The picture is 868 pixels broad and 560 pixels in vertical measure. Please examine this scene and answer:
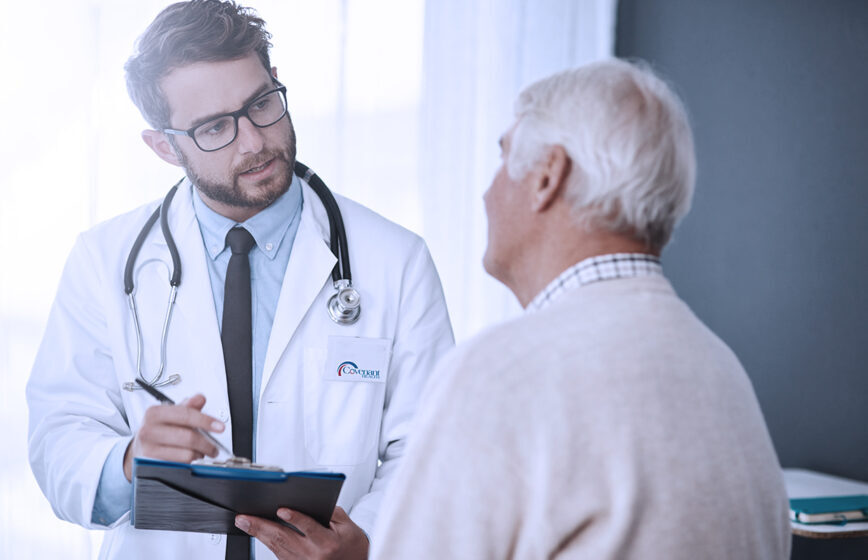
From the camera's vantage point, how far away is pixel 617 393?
2.51 feet

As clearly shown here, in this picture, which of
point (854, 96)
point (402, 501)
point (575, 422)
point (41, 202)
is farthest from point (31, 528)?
point (854, 96)

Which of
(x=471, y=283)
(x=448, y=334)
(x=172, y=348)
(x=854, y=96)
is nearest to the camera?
(x=172, y=348)

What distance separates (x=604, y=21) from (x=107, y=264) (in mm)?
2373

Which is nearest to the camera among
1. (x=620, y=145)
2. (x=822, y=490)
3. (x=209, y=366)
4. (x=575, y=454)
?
(x=575, y=454)

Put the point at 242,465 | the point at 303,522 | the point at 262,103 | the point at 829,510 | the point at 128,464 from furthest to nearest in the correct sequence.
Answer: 1. the point at 829,510
2. the point at 262,103
3. the point at 128,464
4. the point at 303,522
5. the point at 242,465

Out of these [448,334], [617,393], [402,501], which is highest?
[617,393]

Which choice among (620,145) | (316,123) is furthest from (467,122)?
(620,145)

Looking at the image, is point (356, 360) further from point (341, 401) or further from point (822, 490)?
point (822, 490)

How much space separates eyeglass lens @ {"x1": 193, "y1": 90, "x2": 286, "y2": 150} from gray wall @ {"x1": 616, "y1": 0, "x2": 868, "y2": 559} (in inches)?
67.2

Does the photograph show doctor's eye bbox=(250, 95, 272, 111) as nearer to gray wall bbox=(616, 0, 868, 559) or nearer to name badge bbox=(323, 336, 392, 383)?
name badge bbox=(323, 336, 392, 383)

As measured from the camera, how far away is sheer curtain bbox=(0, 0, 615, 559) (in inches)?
75.4

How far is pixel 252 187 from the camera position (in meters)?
1.49

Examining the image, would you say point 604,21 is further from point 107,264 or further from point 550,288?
point 550,288

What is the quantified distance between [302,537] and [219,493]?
0.59ft
